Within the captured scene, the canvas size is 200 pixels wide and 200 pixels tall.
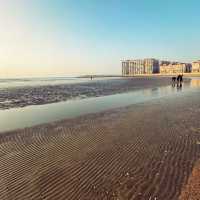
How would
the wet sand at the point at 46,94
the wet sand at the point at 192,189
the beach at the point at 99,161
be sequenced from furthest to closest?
1. the wet sand at the point at 46,94
2. the beach at the point at 99,161
3. the wet sand at the point at 192,189

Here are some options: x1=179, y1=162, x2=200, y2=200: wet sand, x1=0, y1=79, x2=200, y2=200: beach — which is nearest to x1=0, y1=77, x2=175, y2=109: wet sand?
x1=0, y1=79, x2=200, y2=200: beach

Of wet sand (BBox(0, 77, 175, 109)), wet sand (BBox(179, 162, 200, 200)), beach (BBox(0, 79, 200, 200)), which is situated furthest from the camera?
wet sand (BBox(0, 77, 175, 109))

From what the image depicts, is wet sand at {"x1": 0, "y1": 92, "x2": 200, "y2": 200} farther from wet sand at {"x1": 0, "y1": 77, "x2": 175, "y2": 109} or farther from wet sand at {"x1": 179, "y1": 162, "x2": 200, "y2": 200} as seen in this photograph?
wet sand at {"x1": 0, "y1": 77, "x2": 175, "y2": 109}

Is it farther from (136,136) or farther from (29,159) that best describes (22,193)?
(136,136)

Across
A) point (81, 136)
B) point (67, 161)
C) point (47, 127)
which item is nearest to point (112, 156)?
point (67, 161)

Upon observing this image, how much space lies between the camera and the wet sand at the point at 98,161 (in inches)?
183

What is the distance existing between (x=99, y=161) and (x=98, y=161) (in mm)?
33

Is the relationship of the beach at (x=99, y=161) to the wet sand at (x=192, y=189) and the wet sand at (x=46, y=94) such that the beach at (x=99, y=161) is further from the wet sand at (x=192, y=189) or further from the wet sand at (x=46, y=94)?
the wet sand at (x=46, y=94)

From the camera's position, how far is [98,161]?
20.5 feet

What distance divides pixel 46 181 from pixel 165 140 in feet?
17.1

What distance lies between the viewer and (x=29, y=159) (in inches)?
259

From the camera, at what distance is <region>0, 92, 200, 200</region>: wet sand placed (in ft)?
15.2

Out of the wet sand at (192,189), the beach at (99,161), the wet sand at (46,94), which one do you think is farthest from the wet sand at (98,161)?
the wet sand at (46,94)

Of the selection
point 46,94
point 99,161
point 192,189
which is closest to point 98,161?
point 99,161
